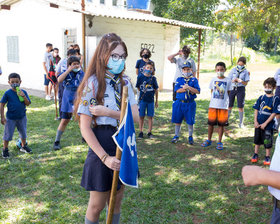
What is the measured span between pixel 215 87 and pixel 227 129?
2048 mm

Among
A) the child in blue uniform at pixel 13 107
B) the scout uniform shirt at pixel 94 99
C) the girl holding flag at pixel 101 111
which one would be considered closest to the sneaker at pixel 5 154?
the child in blue uniform at pixel 13 107

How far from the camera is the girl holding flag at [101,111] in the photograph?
88.7 inches

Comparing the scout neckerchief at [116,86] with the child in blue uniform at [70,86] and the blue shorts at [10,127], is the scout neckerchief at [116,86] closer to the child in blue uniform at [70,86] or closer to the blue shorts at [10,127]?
the child in blue uniform at [70,86]

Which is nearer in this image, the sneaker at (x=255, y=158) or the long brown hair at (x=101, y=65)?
the long brown hair at (x=101, y=65)

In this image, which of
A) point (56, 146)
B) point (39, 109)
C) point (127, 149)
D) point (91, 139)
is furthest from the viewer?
point (39, 109)

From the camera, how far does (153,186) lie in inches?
170

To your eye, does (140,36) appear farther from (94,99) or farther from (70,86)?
(94,99)

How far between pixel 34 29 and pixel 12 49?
208 centimetres

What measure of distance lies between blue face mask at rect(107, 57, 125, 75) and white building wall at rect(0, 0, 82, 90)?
10.1 m

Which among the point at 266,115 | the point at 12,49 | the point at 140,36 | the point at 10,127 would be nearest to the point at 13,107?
the point at 10,127

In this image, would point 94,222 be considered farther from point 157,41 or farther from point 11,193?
point 157,41

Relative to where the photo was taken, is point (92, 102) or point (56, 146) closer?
point (92, 102)

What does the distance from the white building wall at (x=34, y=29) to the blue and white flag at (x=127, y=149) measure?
10.4 meters

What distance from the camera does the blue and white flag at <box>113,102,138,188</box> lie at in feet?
6.89
